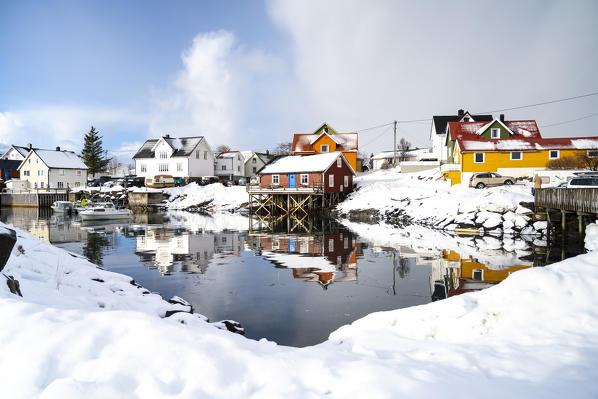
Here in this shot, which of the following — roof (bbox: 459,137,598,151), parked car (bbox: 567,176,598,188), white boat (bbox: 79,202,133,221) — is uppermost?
roof (bbox: 459,137,598,151)

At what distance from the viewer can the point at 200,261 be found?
708 inches

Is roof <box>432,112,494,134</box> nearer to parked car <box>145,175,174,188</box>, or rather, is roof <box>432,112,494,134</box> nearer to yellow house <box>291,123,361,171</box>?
yellow house <box>291,123,361,171</box>

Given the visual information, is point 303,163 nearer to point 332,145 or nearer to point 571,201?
point 332,145

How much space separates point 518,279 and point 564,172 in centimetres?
3155

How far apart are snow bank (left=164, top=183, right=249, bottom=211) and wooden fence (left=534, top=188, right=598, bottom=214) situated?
39933 millimetres

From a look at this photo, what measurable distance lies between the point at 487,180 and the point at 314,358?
36.7m

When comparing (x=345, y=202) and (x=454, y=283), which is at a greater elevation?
(x=345, y=202)

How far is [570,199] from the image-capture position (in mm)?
18875

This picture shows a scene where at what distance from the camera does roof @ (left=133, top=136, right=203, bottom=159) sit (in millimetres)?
65438

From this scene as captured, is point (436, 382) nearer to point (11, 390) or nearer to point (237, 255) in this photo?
point (11, 390)

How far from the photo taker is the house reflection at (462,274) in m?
12.7

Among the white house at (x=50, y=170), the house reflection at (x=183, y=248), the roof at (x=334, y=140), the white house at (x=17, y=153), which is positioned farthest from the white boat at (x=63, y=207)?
the white house at (x=17, y=153)

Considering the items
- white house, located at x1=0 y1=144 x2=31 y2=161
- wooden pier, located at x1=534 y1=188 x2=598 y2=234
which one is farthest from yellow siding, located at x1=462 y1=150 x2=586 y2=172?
white house, located at x1=0 y1=144 x2=31 y2=161

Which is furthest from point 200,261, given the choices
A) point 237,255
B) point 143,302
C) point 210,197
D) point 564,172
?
point 210,197
